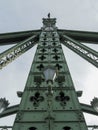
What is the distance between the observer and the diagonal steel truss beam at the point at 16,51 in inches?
658

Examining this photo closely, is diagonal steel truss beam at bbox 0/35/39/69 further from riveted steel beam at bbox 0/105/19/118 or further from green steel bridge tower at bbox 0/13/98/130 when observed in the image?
riveted steel beam at bbox 0/105/19/118

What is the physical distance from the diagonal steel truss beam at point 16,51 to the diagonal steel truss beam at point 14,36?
26.9 inches

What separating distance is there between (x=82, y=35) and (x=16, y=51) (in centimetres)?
541

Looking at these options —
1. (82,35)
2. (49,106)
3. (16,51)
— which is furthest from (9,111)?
(82,35)

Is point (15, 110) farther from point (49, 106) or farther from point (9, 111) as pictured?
point (49, 106)

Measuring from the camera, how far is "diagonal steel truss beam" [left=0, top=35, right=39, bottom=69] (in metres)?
16.7

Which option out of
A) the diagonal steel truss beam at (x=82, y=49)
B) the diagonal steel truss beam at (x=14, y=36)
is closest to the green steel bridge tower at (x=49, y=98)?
the diagonal steel truss beam at (x=82, y=49)

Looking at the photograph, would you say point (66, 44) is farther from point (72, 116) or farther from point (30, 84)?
point (72, 116)

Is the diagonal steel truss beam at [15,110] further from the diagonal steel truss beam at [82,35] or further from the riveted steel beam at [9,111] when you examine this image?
the diagonal steel truss beam at [82,35]

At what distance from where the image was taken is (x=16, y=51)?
62.1 ft

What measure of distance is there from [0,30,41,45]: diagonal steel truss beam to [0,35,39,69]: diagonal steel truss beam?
0.68m

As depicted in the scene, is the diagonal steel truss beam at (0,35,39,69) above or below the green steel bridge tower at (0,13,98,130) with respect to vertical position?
above

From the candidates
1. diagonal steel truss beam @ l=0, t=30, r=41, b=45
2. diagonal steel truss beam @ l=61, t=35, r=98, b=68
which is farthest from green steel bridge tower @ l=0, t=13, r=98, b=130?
diagonal steel truss beam @ l=0, t=30, r=41, b=45

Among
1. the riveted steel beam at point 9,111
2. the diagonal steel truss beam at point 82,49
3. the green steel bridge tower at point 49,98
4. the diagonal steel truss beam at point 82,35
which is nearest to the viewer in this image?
the green steel bridge tower at point 49,98
